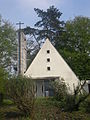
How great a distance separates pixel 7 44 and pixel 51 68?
44.6 feet

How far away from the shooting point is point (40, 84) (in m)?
34.2

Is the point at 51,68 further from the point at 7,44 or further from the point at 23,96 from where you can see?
the point at 23,96

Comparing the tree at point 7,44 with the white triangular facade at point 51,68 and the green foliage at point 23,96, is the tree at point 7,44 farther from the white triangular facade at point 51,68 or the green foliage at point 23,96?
the green foliage at point 23,96

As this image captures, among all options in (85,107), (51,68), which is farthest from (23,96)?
(51,68)

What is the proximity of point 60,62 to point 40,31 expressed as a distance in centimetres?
2249

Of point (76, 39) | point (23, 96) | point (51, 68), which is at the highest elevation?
point (76, 39)

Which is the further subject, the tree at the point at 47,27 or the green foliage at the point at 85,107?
the tree at the point at 47,27

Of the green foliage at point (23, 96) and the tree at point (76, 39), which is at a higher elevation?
the tree at point (76, 39)

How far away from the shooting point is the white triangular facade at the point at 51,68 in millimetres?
34719

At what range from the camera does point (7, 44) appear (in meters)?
45.4

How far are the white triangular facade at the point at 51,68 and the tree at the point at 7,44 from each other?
36.1 ft

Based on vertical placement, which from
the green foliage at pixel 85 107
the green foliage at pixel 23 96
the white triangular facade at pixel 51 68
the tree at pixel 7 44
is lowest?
the green foliage at pixel 85 107

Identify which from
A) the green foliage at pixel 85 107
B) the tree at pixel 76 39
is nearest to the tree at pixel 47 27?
the tree at pixel 76 39

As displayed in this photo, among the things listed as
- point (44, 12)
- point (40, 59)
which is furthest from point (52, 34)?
point (40, 59)
